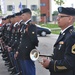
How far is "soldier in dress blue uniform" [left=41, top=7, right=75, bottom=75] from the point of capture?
11.9 ft

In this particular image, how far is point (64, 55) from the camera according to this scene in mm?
3707

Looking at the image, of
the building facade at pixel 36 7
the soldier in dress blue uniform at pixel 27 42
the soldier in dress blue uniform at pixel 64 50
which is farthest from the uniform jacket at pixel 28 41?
the building facade at pixel 36 7

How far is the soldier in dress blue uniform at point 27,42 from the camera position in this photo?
6578 mm

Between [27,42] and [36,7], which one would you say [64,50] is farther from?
[36,7]

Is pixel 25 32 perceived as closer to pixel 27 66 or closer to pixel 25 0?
pixel 27 66

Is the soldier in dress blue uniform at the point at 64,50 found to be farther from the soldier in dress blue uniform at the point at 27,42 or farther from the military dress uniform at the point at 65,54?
the soldier in dress blue uniform at the point at 27,42

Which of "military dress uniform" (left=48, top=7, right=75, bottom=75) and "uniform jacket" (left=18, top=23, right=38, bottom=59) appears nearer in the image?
"military dress uniform" (left=48, top=7, right=75, bottom=75)

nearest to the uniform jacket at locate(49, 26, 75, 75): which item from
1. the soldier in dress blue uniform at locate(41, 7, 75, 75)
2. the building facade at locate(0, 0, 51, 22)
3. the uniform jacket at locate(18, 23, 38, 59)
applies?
the soldier in dress blue uniform at locate(41, 7, 75, 75)

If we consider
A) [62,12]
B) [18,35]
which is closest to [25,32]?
[18,35]

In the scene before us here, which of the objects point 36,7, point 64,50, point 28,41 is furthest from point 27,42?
point 36,7

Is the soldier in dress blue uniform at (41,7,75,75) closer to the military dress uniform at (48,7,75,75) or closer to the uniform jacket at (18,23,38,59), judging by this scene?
the military dress uniform at (48,7,75,75)

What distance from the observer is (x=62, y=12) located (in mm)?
4004

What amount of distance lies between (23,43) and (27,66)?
1.80 feet

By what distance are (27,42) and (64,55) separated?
2.94 meters
